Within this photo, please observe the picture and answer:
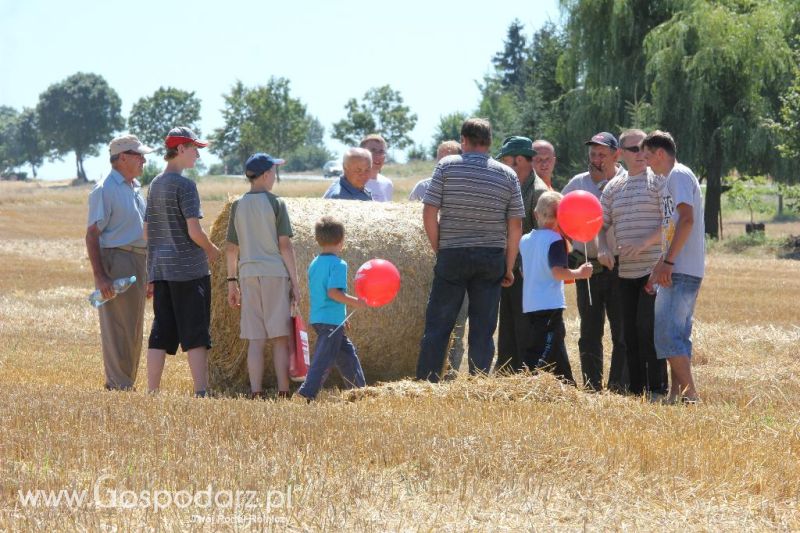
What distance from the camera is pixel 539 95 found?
39.6 meters

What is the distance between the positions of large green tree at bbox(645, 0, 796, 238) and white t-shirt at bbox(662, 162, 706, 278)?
Result: 25172 mm

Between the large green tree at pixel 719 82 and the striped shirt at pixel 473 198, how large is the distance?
25158mm

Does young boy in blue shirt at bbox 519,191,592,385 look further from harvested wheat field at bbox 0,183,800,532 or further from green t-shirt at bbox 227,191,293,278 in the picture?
green t-shirt at bbox 227,191,293,278

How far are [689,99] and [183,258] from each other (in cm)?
2648

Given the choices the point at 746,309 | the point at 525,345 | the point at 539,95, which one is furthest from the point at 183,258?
the point at 539,95

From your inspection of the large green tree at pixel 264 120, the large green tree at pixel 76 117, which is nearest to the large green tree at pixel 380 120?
the large green tree at pixel 264 120

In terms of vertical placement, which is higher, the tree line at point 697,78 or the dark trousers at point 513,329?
the tree line at point 697,78

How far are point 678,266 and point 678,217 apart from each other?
0.33 meters

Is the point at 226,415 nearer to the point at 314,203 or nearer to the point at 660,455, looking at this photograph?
the point at 660,455

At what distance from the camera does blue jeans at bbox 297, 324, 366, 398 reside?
8094mm

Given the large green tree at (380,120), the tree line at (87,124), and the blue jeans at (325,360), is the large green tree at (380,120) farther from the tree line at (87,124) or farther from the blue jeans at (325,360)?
the blue jeans at (325,360)

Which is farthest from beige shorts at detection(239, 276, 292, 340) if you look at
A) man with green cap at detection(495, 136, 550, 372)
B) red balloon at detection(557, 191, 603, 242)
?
red balloon at detection(557, 191, 603, 242)

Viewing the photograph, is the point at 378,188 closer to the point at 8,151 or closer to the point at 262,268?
the point at 262,268

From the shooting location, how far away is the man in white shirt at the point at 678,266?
8.16 m
